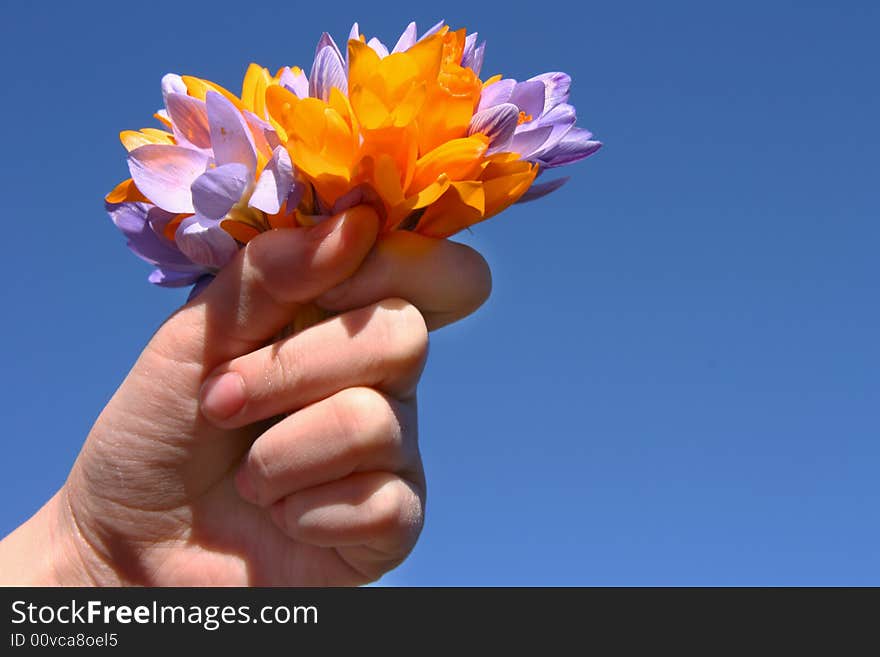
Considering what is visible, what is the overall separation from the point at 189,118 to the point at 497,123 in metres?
0.57

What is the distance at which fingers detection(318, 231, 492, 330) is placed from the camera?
1416 millimetres

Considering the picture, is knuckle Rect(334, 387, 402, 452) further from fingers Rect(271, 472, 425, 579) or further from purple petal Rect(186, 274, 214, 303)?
purple petal Rect(186, 274, 214, 303)

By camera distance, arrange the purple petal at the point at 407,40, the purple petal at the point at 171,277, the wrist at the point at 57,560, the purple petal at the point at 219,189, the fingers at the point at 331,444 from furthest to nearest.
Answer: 1. the wrist at the point at 57,560
2. the purple petal at the point at 171,277
3. the purple petal at the point at 407,40
4. the fingers at the point at 331,444
5. the purple petal at the point at 219,189

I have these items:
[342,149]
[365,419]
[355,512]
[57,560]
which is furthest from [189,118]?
[57,560]

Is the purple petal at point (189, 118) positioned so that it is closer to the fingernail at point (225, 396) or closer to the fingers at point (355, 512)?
the fingernail at point (225, 396)

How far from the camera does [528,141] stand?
1456 millimetres

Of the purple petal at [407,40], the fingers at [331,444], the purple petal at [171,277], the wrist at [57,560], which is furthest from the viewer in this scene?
the wrist at [57,560]

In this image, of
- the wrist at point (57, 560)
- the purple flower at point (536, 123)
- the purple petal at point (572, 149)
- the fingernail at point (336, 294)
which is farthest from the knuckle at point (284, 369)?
the wrist at point (57, 560)

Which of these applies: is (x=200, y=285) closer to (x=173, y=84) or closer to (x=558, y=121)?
(x=173, y=84)

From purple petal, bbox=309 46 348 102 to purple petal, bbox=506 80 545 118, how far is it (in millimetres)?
332

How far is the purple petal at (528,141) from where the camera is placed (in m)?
1.45

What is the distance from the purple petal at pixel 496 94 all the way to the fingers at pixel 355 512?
72 cm

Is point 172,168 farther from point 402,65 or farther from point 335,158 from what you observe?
point 402,65

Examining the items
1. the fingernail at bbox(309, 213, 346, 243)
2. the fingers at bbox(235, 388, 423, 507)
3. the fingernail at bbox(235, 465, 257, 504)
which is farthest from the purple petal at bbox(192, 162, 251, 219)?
the fingernail at bbox(235, 465, 257, 504)
